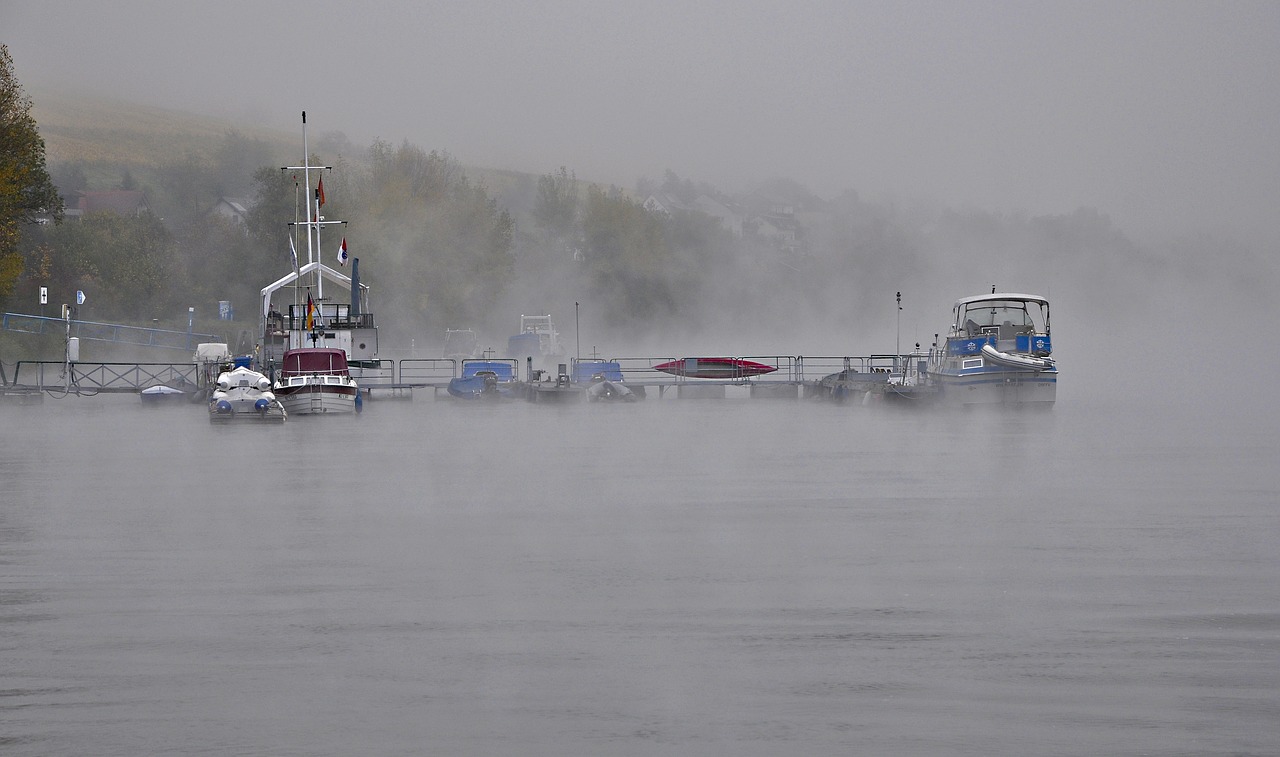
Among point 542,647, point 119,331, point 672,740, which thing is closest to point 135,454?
point 542,647

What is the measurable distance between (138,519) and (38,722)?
45.9ft

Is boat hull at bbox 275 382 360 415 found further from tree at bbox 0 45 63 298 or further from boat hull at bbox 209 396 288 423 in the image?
tree at bbox 0 45 63 298

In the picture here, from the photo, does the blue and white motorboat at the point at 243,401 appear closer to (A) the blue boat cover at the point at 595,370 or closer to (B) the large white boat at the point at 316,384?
(B) the large white boat at the point at 316,384

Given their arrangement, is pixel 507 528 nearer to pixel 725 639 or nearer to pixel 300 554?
pixel 300 554

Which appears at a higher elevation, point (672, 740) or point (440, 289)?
point (440, 289)

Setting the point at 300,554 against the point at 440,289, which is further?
the point at 440,289

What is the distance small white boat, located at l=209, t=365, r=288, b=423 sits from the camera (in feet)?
181

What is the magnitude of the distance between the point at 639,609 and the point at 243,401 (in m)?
43.4

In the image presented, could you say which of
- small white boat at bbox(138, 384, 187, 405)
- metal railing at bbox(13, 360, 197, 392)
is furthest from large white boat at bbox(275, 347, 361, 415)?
metal railing at bbox(13, 360, 197, 392)

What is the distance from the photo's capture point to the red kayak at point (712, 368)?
79188mm

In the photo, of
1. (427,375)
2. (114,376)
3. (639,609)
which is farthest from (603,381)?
(639,609)

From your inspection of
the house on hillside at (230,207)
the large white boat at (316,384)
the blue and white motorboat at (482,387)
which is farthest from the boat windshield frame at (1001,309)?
the house on hillside at (230,207)

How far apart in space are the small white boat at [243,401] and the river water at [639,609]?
20743mm

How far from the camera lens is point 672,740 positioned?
1087 centimetres
